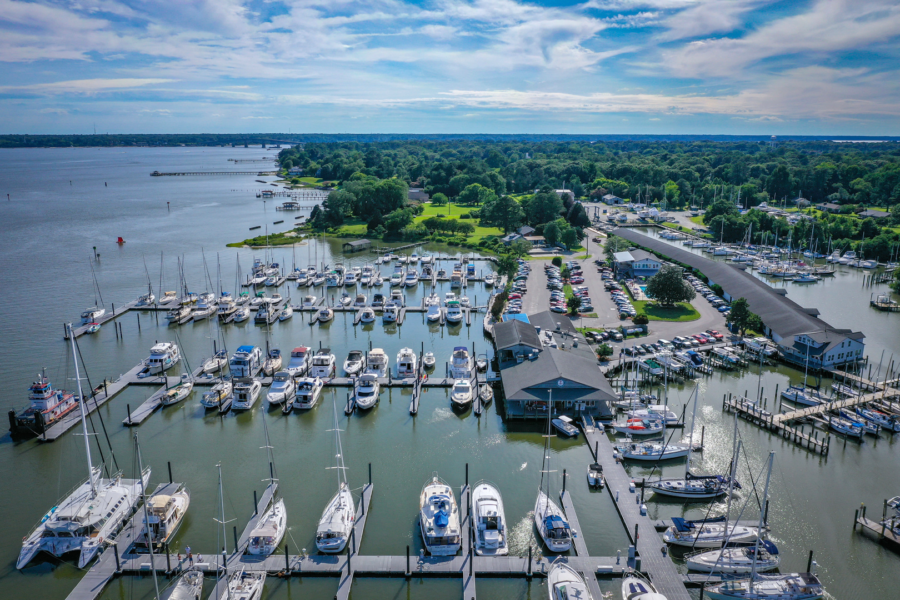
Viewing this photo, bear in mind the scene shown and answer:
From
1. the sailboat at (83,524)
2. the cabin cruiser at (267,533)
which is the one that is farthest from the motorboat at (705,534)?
the sailboat at (83,524)

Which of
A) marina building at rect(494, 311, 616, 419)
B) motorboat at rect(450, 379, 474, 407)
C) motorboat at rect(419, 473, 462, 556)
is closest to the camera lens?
motorboat at rect(419, 473, 462, 556)

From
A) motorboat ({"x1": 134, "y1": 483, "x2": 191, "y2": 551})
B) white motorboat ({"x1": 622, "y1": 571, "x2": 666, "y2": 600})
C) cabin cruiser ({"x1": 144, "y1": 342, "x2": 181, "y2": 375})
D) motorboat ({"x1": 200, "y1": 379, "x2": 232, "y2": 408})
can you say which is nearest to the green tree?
white motorboat ({"x1": 622, "y1": 571, "x2": 666, "y2": 600})

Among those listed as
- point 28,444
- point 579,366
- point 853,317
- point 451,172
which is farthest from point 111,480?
point 451,172

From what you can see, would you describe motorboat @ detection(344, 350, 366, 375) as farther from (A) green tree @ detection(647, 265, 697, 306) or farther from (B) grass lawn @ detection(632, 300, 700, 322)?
(A) green tree @ detection(647, 265, 697, 306)

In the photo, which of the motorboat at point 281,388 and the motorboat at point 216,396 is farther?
the motorboat at point 281,388

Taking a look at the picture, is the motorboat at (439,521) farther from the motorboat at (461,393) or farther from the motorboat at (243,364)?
the motorboat at (243,364)
